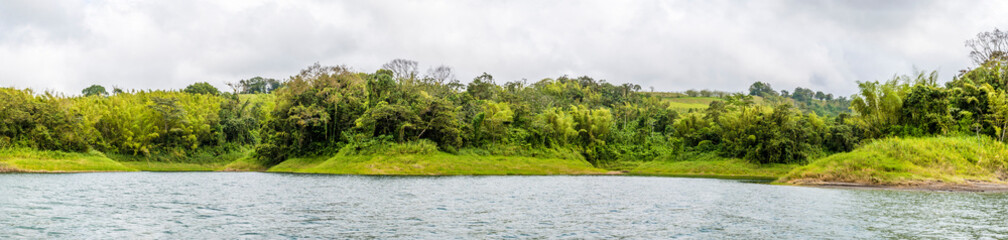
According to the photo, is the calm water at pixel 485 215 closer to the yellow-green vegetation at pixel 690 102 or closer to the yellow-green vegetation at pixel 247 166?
the yellow-green vegetation at pixel 247 166

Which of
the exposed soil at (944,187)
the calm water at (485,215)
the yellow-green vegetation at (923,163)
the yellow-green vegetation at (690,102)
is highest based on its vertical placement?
the yellow-green vegetation at (690,102)

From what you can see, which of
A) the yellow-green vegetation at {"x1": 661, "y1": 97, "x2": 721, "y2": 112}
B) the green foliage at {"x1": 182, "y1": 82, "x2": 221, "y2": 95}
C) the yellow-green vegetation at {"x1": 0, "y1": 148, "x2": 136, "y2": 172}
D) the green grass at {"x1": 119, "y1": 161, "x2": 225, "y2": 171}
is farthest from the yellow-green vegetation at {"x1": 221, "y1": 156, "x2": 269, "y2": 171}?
the yellow-green vegetation at {"x1": 661, "y1": 97, "x2": 721, "y2": 112}

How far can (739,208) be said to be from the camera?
30547 mm

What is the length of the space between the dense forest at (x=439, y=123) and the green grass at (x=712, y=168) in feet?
4.43

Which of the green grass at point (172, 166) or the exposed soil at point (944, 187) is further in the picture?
the green grass at point (172, 166)

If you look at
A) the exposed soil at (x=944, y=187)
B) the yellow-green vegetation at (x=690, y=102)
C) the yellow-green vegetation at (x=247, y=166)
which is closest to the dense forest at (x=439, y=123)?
the yellow-green vegetation at (x=247, y=166)

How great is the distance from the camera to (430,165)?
245 ft

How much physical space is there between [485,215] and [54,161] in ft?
226

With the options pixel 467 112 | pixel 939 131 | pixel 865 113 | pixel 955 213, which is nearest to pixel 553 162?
pixel 467 112

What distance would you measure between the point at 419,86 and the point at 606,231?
80925mm

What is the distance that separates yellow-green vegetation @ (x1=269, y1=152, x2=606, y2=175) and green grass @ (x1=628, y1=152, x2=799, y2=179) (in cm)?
937

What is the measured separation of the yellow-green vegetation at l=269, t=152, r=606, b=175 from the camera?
7312 centimetres

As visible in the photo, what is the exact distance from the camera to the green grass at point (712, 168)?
78.8m

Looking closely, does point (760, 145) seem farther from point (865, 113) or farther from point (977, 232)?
point (977, 232)
